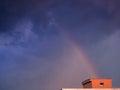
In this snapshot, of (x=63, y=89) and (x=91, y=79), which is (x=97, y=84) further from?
(x=63, y=89)

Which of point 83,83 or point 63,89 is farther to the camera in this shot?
point 83,83

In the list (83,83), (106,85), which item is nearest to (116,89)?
(106,85)

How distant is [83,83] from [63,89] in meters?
23.6

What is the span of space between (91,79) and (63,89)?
17.5m

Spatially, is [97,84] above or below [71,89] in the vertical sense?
above

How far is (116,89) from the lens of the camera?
69.3 meters

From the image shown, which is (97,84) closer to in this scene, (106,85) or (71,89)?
(106,85)

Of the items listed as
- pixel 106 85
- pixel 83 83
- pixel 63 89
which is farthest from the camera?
pixel 83 83

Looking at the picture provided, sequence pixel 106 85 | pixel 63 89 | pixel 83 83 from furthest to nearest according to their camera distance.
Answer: pixel 83 83 → pixel 106 85 → pixel 63 89

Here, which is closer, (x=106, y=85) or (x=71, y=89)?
(x=71, y=89)

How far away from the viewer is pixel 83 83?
291 feet

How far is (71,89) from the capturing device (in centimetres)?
6775

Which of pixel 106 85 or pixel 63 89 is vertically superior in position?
pixel 106 85

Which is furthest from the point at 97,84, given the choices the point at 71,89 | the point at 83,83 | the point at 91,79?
the point at 71,89
